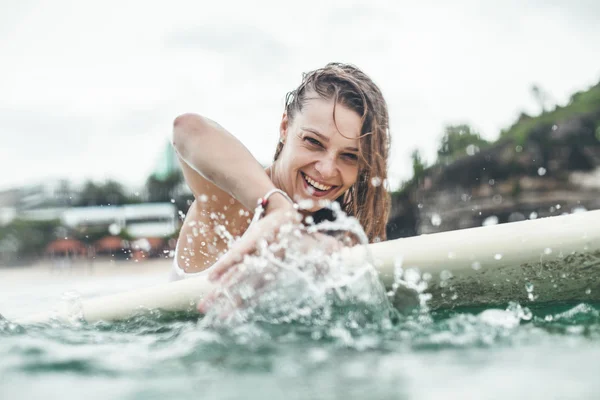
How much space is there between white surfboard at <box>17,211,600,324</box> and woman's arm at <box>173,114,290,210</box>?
1.27 ft

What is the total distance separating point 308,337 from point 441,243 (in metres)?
0.62

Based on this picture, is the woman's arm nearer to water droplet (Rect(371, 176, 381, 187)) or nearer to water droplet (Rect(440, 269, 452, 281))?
water droplet (Rect(440, 269, 452, 281))

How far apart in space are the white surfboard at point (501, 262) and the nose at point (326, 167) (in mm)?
715

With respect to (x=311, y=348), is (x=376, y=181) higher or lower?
higher

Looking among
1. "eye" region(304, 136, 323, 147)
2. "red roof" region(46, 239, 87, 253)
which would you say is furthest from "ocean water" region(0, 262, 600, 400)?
"red roof" region(46, 239, 87, 253)

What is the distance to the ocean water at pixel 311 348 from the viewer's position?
1.25 meters

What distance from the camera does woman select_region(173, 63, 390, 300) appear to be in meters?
2.37

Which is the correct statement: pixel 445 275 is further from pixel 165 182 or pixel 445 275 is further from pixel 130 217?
pixel 165 182

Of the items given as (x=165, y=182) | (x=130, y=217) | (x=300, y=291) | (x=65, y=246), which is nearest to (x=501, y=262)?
(x=300, y=291)

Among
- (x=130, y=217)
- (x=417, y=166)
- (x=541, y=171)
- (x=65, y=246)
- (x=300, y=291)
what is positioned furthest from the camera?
(x=130, y=217)

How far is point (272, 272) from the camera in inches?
74.7

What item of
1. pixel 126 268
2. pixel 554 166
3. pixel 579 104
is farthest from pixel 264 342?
pixel 126 268

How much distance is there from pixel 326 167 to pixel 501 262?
3.15ft

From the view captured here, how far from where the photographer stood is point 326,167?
2668 millimetres
